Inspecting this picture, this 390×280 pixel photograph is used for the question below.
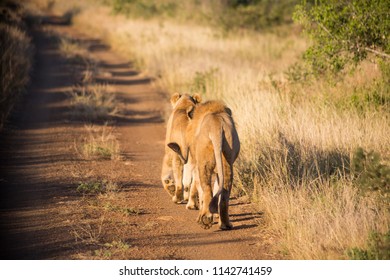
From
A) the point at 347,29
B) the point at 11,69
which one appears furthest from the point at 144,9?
the point at 347,29

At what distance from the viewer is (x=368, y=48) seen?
10164mm

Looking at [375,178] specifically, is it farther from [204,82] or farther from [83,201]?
[204,82]

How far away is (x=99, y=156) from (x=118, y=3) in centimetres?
2982

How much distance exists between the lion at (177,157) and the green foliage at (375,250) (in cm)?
246

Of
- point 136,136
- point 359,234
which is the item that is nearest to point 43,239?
point 359,234

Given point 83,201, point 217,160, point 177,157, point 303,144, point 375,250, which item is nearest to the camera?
→ point 375,250

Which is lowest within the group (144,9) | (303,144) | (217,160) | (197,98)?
(217,160)

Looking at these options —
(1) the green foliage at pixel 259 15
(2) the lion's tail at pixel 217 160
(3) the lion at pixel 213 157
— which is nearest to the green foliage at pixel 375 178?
(3) the lion at pixel 213 157

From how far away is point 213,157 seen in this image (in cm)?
595

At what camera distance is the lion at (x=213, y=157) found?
227 inches

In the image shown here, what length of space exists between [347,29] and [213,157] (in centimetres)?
510

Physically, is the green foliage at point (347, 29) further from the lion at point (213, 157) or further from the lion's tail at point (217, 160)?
the lion's tail at point (217, 160)

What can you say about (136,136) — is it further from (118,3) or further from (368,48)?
(118,3)
